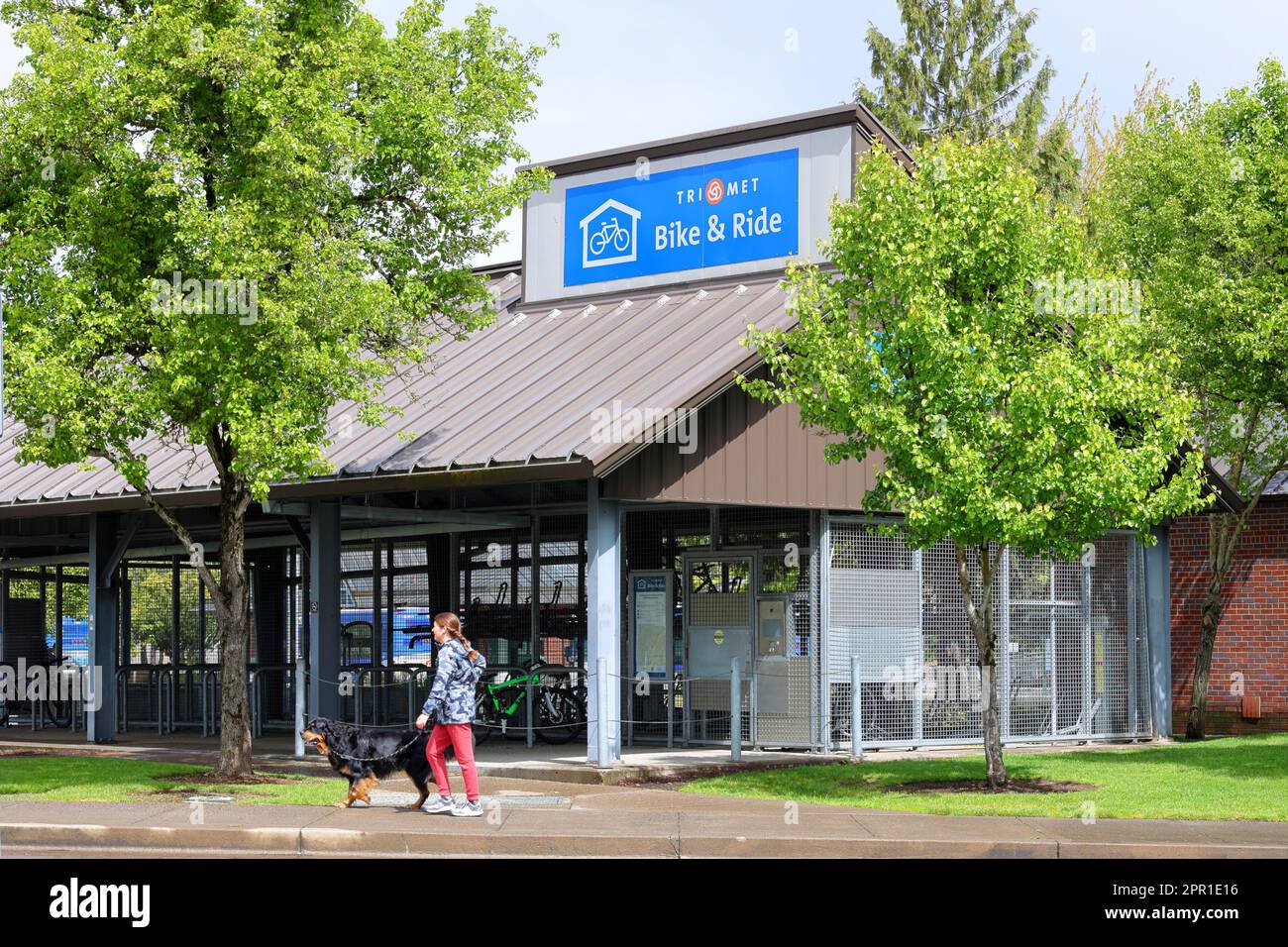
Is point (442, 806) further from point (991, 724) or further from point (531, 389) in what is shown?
point (531, 389)

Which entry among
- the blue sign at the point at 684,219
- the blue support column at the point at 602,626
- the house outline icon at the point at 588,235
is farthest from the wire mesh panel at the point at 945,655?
the house outline icon at the point at 588,235

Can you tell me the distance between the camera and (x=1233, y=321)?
69.8 ft

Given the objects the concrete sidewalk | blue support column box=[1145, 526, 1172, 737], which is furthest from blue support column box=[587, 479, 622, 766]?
blue support column box=[1145, 526, 1172, 737]

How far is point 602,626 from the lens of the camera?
17.0 metres

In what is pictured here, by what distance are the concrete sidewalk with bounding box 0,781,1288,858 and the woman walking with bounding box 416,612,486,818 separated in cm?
28

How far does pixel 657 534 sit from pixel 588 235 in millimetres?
4631

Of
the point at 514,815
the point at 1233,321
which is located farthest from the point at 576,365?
the point at 1233,321

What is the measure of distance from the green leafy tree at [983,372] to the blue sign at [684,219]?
4.69m

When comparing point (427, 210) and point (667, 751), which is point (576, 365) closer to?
point (427, 210)

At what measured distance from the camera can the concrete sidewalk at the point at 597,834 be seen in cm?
1184

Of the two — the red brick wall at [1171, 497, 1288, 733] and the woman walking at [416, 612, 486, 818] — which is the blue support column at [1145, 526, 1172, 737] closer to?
the red brick wall at [1171, 497, 1288, 733]

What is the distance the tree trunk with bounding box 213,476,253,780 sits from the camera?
1639 cm

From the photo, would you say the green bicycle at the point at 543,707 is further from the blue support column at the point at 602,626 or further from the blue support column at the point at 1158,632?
the blue support column at the point at 1158,632

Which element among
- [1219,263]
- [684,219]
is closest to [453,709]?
[684,219]
